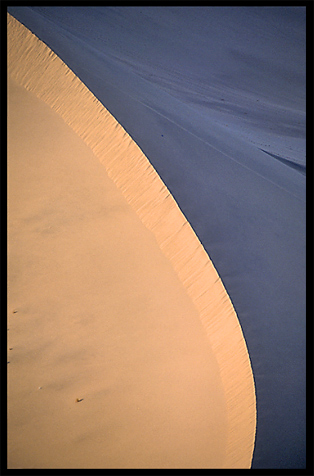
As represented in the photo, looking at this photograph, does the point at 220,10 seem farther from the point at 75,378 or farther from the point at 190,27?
the point at 75,378

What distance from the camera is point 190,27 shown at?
6.29m

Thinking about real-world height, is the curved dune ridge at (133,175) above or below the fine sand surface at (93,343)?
above

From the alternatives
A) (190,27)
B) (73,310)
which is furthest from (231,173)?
(190,27)

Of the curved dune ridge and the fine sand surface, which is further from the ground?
the curved dune ridge

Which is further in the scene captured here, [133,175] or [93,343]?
[93,343]

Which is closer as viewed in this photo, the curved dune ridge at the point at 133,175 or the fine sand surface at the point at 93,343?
the curved dune ridge at the point at 133,175

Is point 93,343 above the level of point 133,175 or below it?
below

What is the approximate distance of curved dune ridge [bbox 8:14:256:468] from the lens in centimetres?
190

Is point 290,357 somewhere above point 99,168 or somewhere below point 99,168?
below

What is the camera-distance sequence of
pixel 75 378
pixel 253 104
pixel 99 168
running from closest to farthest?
pixel 99 168 → pixel 75 378 → pixel 253 104

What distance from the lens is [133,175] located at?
75.2 inches

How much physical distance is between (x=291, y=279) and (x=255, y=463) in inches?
42.8

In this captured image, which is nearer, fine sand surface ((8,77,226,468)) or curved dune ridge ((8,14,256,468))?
curved dune ridge ((8,14,256,468))

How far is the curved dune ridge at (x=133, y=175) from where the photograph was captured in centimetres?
190
